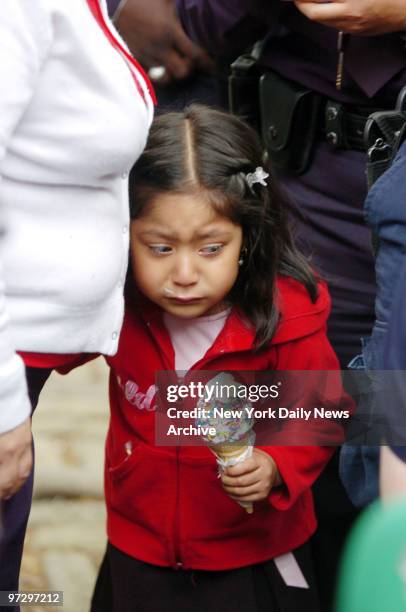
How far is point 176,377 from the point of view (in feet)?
6.54

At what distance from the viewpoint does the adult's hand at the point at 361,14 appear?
1911mm

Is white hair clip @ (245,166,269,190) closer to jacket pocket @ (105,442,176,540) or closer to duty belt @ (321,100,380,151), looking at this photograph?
duty belt @ (321,100,380,151)

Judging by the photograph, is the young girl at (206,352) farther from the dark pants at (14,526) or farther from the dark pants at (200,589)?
the dark pants at (14,526)

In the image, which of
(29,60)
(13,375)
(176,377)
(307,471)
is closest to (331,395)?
(307,471)

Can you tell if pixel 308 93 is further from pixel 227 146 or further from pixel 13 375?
pixel 13 375

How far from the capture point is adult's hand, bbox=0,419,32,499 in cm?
153

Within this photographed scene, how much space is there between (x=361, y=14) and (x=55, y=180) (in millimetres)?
667

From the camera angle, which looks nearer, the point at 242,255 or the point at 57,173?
the point at 57,173

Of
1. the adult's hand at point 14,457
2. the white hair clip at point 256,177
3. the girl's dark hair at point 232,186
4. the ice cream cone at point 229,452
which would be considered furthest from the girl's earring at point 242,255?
the adult's hand at point 14,457

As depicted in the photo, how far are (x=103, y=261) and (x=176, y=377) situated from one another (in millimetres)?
414

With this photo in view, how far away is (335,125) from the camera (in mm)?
2156

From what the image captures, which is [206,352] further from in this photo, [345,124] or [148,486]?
[345,124]

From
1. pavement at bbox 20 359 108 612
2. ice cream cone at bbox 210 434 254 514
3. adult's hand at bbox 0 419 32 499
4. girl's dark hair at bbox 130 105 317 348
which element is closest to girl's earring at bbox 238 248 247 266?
girl's dark hair at bbox 130 105 317 348

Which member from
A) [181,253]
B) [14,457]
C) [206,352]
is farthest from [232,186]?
[14,457]
